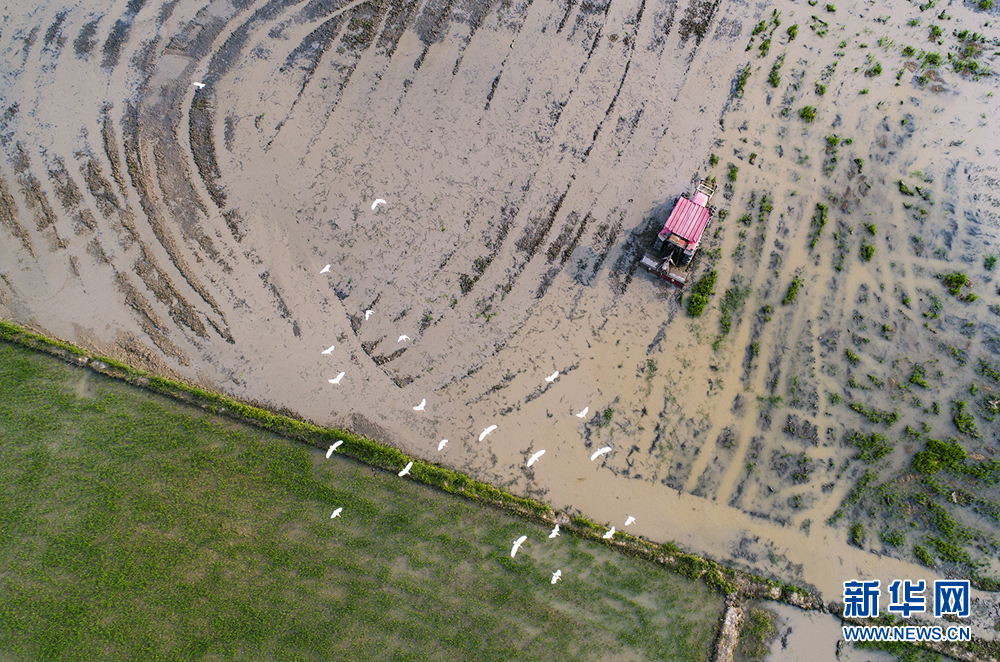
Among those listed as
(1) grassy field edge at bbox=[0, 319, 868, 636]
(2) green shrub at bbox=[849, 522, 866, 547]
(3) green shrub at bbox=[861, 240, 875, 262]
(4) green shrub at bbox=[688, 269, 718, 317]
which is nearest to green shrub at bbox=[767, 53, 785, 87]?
(3) green shrub at bbox=[861, 240, 875, 262]

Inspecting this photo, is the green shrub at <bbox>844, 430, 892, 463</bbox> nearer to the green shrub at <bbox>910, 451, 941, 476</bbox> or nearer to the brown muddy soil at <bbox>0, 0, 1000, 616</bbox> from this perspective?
the brown muddy soil at <bbox>0, 0, 1000, 616</bbox>

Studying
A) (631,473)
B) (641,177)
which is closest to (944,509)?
(631,473)

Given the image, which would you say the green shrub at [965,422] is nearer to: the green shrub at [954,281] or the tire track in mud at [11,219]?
the green shrub at [954,281]

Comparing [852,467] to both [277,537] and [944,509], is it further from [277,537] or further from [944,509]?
[277,537]

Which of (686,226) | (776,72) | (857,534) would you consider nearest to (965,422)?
(857,534)

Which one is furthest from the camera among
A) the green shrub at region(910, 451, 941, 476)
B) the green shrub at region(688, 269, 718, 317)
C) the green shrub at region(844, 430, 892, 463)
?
the green shrub at region(688, 269, 718, 317)

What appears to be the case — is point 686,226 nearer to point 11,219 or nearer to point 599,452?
point 599,452
